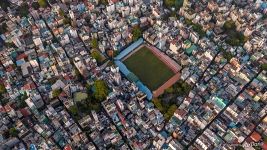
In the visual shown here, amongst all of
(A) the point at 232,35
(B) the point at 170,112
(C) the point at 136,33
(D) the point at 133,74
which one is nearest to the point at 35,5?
(C) the point at 136,33

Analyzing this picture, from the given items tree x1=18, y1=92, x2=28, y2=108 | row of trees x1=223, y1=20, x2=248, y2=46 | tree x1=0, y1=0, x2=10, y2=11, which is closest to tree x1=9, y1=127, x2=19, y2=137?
tree x1=18, y1=92, x2=28, y2=108

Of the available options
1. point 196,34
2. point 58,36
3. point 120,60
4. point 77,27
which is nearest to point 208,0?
point 196,34

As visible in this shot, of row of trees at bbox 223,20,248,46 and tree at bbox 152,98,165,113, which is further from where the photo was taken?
row of trees at bbox 223,20,248,46

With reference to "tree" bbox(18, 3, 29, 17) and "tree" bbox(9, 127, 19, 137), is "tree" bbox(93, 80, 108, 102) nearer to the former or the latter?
"tree" bbox(9, 127, 19, 137)

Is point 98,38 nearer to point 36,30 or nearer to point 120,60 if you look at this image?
point 120,60

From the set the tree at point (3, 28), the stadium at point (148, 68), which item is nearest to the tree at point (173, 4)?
the stadium at point (148, 68)

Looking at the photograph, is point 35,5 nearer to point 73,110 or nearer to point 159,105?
point 73,110
